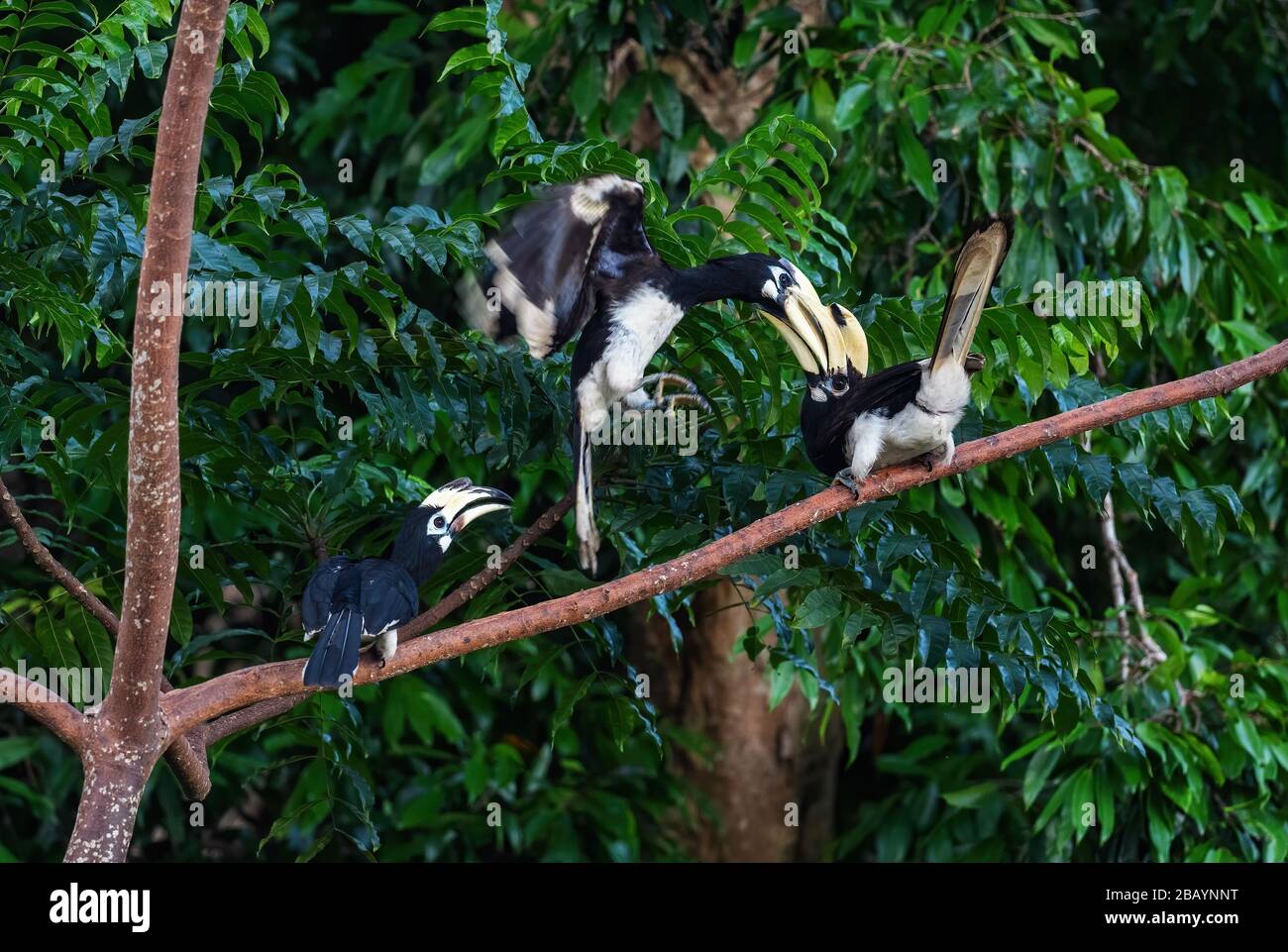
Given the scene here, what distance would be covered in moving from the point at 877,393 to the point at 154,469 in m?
1.26

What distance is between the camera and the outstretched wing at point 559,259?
2748 mm

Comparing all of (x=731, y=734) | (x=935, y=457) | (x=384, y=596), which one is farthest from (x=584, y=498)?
(x=731, y=734)

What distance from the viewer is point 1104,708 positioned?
2.99m

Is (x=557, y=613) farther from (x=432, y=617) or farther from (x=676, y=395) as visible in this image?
(x=676, y=395)

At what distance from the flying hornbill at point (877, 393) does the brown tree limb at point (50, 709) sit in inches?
53.2

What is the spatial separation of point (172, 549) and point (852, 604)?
4.06ft

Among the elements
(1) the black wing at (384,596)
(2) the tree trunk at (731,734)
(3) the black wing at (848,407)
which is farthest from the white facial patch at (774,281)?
(2) the tree trunk at (731,734)

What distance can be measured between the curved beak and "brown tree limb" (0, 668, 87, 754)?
0.83 m

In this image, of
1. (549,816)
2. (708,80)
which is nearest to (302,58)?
(708,80)

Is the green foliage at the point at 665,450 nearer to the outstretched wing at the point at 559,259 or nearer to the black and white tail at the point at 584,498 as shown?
the outstretched wing at the point at 559,259

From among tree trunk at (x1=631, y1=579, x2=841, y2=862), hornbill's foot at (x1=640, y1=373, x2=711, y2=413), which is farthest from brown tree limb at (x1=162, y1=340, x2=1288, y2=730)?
tree trunk at (x1=631, y1=579, x2=841, y2=862)

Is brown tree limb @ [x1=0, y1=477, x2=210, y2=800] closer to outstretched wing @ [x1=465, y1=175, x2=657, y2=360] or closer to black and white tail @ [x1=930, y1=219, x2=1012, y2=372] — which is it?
outstretched wing @ [x1=465, y1=175, x2=657, y2=360]

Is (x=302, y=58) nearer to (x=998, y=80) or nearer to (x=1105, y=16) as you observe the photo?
(x=998, y=80)

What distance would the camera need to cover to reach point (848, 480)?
271 cm
